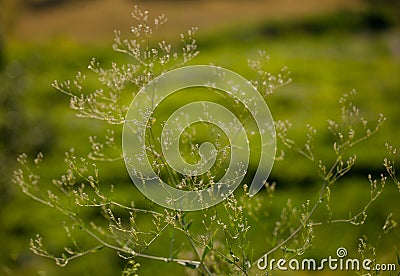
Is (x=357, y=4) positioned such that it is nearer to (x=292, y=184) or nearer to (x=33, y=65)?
(x=292, y=184)

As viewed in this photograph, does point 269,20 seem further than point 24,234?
Yes

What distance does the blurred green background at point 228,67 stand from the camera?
16250 mm

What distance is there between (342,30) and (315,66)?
466 centimetres

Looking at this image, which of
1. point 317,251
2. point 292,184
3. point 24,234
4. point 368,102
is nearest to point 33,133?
point 24,234

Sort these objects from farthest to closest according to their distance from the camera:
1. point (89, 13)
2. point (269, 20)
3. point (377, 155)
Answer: point (269, 20), point (89, 13), point (377, 155)

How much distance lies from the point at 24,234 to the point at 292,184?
725 centimetres

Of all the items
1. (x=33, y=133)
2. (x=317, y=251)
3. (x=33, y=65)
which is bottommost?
(x=317, y=251)

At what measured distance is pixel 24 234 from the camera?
55.5 feet

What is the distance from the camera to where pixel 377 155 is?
18.2 meters

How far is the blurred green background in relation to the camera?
53.3ft

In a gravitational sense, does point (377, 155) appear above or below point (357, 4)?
below

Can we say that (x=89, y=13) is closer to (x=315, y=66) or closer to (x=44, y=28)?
(x=44, y=28)

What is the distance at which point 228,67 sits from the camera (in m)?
23.8

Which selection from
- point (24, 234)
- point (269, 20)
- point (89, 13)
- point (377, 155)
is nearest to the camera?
point (24, 234)
